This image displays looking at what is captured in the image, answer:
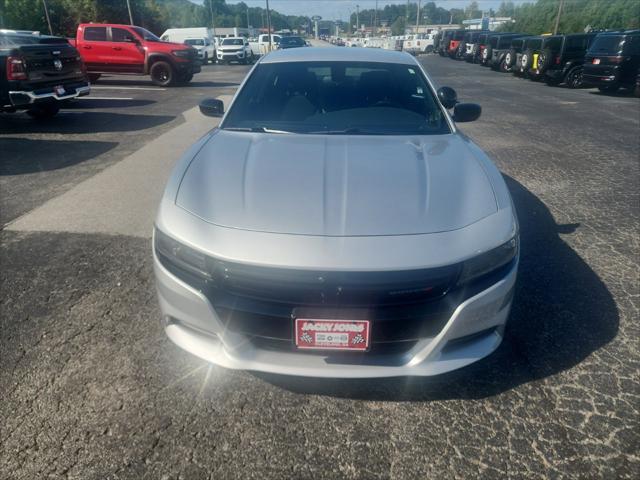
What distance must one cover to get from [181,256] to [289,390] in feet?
2.91

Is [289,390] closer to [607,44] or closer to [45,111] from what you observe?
[45,111]

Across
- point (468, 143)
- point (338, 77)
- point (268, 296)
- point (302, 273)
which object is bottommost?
point (268, 296)

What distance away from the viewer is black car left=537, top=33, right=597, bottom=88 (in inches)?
607

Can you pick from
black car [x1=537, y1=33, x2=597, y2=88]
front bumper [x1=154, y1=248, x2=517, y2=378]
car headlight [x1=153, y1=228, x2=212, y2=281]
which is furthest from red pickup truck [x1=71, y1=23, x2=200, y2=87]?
front bumper [x1=154, y1=248, x2=517, y2=378]

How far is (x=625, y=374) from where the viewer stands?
7.79 feet

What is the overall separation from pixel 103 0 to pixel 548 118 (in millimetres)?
44236

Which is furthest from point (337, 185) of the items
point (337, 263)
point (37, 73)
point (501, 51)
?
point (501, 51)

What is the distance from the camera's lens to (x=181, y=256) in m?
2.01

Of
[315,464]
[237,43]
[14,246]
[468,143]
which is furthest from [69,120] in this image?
[237,43]

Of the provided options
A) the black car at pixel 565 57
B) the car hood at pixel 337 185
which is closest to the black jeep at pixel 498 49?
the black car at pixel 565 57

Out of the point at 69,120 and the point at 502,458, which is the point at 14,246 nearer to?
the point at 502,458

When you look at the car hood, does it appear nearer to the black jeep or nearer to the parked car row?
the parked car row

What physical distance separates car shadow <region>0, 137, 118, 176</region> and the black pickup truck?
880mm

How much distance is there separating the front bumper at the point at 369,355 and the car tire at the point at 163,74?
15.1 metres
